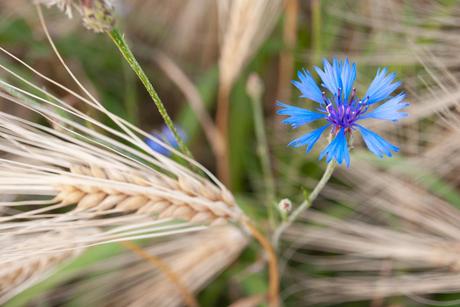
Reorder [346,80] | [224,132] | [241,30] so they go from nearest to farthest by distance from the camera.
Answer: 1. [346,80]
2. [241,30]
3. [224,132]

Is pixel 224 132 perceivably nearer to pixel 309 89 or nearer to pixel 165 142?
pixel 165 142

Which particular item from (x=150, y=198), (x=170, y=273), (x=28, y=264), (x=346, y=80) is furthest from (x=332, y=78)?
(x=28, y=264)

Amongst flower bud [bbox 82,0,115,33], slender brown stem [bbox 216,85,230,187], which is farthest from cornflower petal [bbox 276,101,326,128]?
slender brown stem [bbox 216,85,230,187]

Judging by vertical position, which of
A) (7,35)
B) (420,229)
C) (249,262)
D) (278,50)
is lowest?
(420,229)

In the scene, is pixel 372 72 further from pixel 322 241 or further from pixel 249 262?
pixel 249 262

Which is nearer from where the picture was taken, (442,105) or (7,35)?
(442,105)

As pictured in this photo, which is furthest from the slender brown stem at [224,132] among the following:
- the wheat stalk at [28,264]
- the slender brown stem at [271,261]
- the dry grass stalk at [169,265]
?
the wheat stalk at [28,264]

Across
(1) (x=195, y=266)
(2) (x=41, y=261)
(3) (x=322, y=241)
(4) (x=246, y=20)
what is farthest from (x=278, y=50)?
(2) (x=41, y=261)
